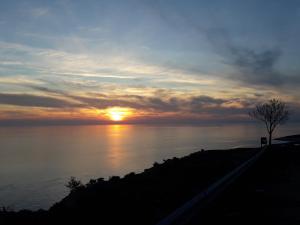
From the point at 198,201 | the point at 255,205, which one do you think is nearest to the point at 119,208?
the point at 198,201

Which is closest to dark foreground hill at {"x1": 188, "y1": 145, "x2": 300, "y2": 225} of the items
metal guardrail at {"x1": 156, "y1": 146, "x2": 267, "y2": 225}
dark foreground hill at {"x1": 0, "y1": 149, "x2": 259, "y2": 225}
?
metal guardrail at {"x1": 156, "y1": 146, "x2": 267, "y2": 225}

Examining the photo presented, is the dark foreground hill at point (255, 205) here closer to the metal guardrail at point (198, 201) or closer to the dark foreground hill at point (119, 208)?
the metal guardrail at point (198, 201)

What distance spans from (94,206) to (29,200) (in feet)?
142

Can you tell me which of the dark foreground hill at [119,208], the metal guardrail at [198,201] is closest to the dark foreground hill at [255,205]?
the metal guardrail at [198,201]

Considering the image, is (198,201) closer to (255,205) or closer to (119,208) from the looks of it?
(255,205)

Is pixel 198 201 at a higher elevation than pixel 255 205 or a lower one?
higher

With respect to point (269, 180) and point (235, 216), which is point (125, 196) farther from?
point (269, 180)

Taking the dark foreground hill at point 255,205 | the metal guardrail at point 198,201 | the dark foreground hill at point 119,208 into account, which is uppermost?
the metal guardrail at point 198,201

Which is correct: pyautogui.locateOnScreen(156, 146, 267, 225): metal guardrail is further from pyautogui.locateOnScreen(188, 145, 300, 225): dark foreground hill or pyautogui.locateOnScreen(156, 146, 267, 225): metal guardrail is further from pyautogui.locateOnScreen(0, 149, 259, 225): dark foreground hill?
pyautogui.locateOnScreen(0, 149, 259, 225): dark foreground hill

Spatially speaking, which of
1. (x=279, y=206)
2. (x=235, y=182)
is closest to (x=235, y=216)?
(x=279, y=206)

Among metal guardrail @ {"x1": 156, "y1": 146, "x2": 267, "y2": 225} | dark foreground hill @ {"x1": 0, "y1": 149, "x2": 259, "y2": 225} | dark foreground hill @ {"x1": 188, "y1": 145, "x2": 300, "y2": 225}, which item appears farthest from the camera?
dark foreground hill @ {"x1": 0, "y1": 149, "x2": 259, "y2": 225}

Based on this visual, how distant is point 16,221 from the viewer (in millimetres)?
11602

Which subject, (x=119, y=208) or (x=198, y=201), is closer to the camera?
(x=198, y=201)

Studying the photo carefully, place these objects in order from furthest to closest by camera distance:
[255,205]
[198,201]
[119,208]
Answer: [119,208], [255,205], [198,201]
